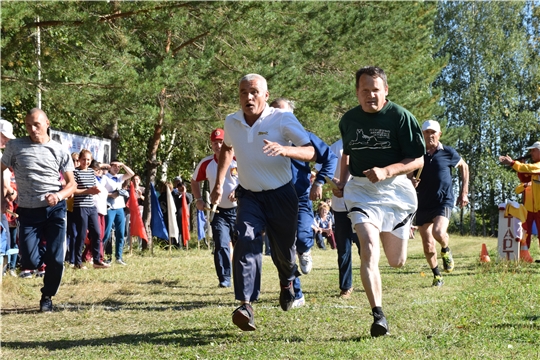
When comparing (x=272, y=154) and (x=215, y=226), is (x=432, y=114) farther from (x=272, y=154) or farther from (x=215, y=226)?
(x=272, y=154)

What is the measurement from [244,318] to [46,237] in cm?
309

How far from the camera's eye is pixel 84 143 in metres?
15.6

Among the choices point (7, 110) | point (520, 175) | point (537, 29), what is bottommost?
point (520, 175)

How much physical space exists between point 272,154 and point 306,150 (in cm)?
55

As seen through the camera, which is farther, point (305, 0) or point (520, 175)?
point (305, 0)

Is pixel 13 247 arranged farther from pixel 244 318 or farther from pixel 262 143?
pixel 244 318

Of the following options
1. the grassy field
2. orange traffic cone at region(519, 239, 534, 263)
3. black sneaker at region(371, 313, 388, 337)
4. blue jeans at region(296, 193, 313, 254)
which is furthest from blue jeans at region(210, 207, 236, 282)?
orange traffic cone at region(519, 239, 534, 263)

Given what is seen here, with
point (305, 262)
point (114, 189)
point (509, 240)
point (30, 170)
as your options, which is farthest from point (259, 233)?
point (509, 240)

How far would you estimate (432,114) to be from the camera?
35.5m

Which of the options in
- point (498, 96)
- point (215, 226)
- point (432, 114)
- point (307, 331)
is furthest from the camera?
point (498, 96)

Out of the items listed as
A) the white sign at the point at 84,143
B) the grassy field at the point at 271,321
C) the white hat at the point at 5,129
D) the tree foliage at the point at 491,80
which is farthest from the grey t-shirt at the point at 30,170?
the tree foliage at the point at 491,80

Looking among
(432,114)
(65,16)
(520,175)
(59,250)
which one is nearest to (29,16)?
(65,16)

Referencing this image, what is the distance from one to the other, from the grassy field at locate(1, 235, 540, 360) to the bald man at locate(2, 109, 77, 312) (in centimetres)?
60

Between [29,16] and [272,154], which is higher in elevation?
[29,16]
